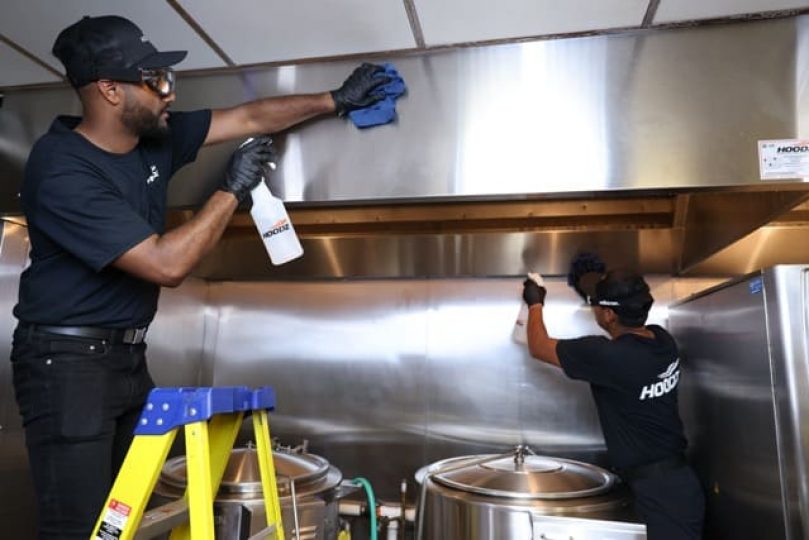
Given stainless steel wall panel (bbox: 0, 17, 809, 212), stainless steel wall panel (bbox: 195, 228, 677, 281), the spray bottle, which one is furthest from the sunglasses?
the spray bottle

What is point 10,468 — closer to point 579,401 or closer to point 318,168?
point 318,168

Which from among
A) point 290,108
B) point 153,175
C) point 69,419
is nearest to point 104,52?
point 153,175

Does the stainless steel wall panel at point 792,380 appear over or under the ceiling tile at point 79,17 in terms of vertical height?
under

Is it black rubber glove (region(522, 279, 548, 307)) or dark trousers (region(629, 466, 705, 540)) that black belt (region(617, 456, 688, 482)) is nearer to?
dark trousers (region(629, 466, 705, 540))

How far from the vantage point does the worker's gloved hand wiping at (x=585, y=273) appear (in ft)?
6.64

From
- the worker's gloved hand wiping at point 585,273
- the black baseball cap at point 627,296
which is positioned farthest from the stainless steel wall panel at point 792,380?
the worker's gloved hand wiping at point 585,273

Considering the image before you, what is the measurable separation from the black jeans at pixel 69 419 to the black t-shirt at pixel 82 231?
62mm

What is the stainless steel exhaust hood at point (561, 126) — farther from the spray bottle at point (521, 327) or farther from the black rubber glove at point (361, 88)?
the spray bottle at point (521, 327)

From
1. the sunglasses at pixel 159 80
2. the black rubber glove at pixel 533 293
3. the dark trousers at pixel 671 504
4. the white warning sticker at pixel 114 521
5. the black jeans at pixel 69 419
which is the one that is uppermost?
the sunglasses at pixel 159 80

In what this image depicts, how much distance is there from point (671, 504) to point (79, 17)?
1.95 metres

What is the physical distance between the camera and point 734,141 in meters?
1.31

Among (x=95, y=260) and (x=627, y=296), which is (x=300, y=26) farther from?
(x=627, y=296)

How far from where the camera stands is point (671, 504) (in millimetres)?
1445

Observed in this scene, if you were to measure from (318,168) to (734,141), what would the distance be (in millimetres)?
1035
